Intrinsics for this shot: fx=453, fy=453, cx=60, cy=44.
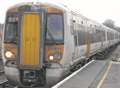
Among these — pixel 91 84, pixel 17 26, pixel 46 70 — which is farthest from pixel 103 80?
pixel 17 26

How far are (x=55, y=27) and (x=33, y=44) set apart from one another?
3.26ft

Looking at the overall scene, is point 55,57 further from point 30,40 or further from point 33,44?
point 30,40

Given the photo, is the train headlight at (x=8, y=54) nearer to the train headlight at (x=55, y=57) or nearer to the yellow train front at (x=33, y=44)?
the yellow train front at (x=33, y=44)

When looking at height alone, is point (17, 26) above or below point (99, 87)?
above

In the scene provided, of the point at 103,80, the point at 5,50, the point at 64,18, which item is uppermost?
the point at 64,18

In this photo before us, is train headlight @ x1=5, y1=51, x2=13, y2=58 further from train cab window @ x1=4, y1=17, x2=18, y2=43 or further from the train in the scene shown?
train cab window @ x1=4, y1=17, x2=18, y2=43

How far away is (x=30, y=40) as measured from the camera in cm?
1425

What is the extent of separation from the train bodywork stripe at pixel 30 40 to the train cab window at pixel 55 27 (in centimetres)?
51

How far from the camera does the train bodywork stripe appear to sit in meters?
14.2

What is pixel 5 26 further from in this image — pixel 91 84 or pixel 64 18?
pixel 91 84

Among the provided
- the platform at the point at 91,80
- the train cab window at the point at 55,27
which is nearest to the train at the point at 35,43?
the train cab window at the point at 55,27

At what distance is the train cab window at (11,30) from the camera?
14667 millimetres

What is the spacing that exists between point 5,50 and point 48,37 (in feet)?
4.79

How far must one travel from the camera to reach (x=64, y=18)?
48.8 ft
